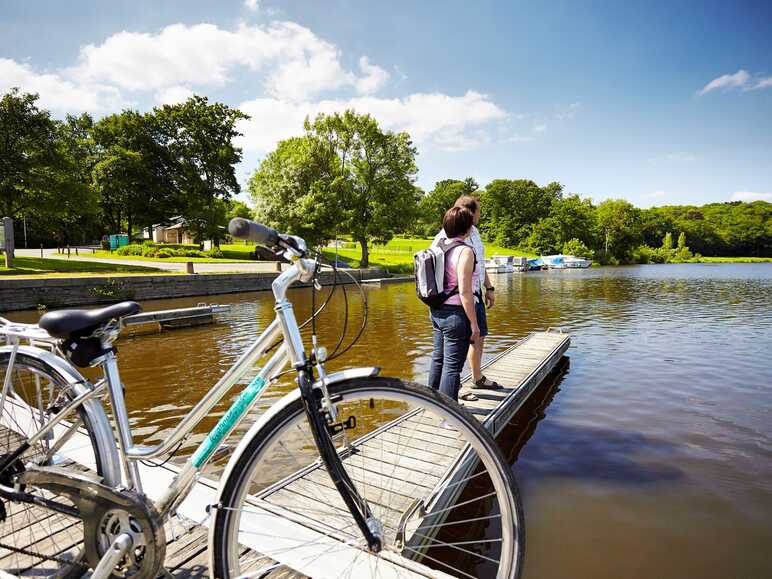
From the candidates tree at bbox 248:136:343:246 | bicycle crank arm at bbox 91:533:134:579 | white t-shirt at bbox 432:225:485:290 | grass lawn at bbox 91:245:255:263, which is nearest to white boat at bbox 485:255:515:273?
tree at bbox 248:136:343:246

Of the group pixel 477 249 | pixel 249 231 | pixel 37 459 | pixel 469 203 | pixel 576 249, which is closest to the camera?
pixel 249 231

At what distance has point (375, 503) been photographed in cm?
302

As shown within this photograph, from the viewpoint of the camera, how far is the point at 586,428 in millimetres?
5797

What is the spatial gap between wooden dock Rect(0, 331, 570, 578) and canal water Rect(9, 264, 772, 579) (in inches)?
34.6

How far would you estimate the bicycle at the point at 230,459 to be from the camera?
168 centimetres

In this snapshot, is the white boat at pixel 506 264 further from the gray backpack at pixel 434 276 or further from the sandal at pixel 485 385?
the gray backpack at pixel 434 276

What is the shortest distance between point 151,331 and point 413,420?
974 centimetres

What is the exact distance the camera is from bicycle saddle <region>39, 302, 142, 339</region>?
1.88m

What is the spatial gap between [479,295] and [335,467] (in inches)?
131

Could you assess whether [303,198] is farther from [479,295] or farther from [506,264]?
[479,295]

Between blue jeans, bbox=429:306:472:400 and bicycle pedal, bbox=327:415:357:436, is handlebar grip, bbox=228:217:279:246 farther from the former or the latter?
blue jeans, bbox=429:306:472:400

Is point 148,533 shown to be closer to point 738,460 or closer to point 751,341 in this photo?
point 738,460

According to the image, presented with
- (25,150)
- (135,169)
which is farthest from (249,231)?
(135,169)

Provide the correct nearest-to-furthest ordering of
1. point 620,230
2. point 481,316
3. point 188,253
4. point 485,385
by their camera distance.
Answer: point 481,316 → point 485,385 → point 188,253 → point 620,230
